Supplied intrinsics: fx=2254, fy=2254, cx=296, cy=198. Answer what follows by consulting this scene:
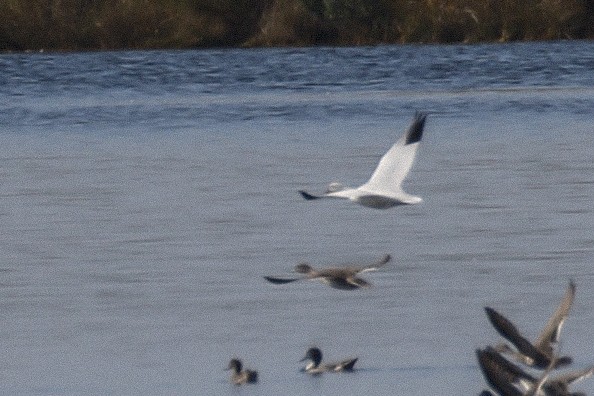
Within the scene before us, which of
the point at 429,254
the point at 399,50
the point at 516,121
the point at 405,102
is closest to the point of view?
the point at 429,254

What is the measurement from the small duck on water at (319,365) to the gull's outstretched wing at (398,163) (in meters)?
1.60

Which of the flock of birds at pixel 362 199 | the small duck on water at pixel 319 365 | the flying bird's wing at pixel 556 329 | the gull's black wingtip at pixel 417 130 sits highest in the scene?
the gull's black wingtip at pixel 417 130

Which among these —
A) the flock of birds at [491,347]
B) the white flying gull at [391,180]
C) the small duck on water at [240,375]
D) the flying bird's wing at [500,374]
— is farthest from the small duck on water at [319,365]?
the flying bird's wing at [500,374]

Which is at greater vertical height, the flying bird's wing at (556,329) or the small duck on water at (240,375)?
the flying bird's wing at (556,329)

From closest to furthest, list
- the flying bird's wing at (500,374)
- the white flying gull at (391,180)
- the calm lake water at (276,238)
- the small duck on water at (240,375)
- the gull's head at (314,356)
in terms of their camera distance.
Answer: the flying bird's wing at (500,374)
the small duck on water at (240,375)
the gull's head at (314,356)
the calm lake water at (276,238)
the white flying gull at (391,180)

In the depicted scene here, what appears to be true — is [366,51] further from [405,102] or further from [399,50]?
[405,102]

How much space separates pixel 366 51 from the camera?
36.7 m

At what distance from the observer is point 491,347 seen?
880cm

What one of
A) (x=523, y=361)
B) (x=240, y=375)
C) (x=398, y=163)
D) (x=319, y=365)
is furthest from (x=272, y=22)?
(x=523, y=361)

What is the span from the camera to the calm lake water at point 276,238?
1070 centimetres

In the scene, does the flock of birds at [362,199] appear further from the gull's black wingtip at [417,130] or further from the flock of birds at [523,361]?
the flock of birds at [523,361]

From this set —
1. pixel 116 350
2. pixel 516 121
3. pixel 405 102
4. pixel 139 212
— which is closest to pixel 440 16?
pixel 405 102

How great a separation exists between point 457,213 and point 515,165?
10.2 ft

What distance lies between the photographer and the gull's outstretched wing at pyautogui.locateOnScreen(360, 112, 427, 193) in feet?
38.9
